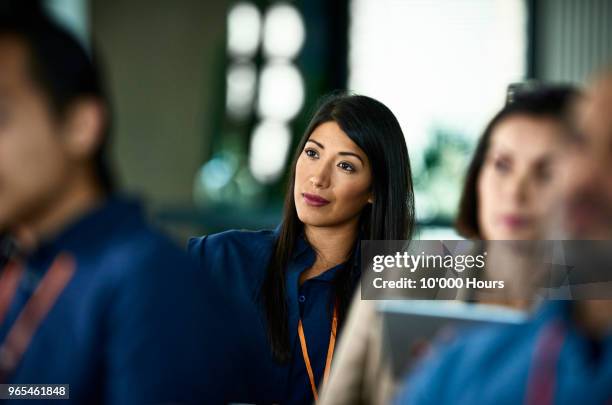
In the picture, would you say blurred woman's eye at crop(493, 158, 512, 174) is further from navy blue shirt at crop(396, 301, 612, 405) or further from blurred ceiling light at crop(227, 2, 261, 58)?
blurred ceiling light at crop(227, 2, 261, 58)

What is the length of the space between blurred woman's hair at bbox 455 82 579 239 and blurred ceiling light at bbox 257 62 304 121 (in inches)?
193

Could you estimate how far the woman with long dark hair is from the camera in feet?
4.77

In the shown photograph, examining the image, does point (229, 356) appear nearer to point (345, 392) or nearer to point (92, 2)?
point (345, 392)

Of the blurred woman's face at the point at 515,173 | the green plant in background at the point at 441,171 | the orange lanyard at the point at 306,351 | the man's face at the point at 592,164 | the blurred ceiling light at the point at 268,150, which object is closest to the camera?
the man's face at the point at 592,164

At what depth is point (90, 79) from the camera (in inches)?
44.9

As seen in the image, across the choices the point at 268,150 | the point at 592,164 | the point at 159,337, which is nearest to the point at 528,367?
the point at 592,164

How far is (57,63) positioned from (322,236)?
54 cm

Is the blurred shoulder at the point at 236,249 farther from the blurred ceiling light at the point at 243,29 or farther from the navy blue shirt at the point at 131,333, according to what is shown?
the blurred ceiling light at the point at 243,29

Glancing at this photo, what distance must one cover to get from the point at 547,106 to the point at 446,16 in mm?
4835

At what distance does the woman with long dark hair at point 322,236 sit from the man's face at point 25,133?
0.38 m

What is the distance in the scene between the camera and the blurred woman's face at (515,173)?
132 centimetres

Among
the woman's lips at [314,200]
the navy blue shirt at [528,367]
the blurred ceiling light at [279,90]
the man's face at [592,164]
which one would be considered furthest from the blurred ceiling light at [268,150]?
the man's face at [592,164]

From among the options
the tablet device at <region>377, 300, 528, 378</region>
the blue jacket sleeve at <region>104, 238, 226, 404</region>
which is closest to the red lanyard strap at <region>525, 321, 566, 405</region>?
the tablet device at <region>377, 300, 528, 378</region>

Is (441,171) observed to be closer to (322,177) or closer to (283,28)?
(283,28)
